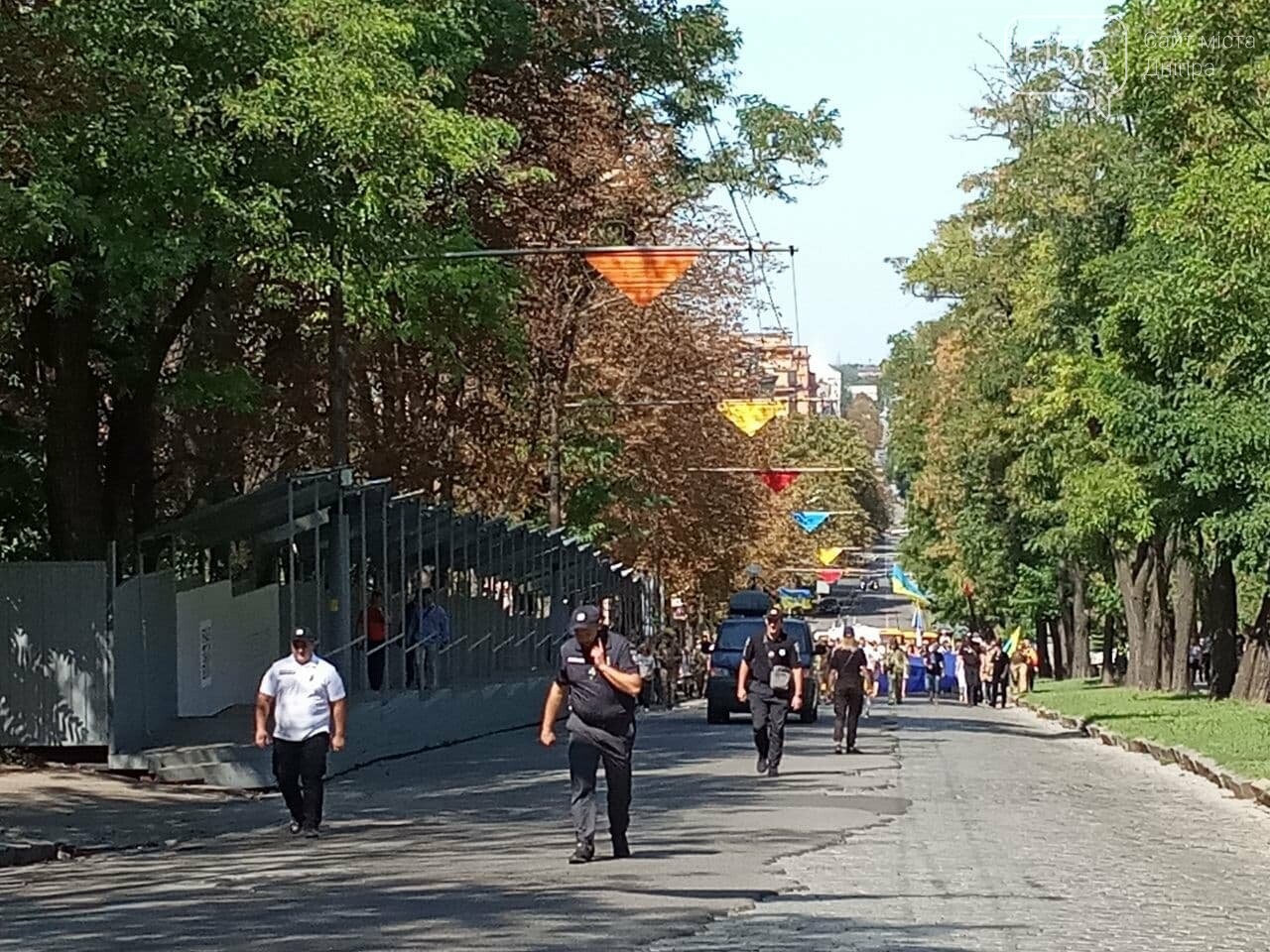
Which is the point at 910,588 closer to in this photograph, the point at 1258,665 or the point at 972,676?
the point at 972,676

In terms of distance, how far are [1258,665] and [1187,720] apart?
874 cm

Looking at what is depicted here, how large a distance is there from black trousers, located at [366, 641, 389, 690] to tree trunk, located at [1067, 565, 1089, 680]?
122ft

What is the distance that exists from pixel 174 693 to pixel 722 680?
14190 millimetres

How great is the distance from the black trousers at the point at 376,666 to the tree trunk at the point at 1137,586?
2582cm

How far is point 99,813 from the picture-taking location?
71.3ft

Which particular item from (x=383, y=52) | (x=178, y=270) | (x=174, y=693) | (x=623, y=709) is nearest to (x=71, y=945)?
(x=623, y=709)

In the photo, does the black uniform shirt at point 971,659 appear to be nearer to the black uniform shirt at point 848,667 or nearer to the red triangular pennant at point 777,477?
the red triangular pennant at point 777,477

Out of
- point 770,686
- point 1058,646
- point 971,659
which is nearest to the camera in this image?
point 770,686

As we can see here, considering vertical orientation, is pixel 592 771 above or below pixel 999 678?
below

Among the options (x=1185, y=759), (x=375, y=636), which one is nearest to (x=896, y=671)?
(x=375, y=636)

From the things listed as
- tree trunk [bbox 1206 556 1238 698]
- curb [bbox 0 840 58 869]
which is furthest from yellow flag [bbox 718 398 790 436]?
curb [bbox 0 840 58 869]

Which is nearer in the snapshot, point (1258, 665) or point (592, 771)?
point (592, 771)

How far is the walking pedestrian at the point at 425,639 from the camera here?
3491 centimetres

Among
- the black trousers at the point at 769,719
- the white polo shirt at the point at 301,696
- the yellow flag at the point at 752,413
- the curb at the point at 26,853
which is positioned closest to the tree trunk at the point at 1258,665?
the yellow flag at the point at 752,413
